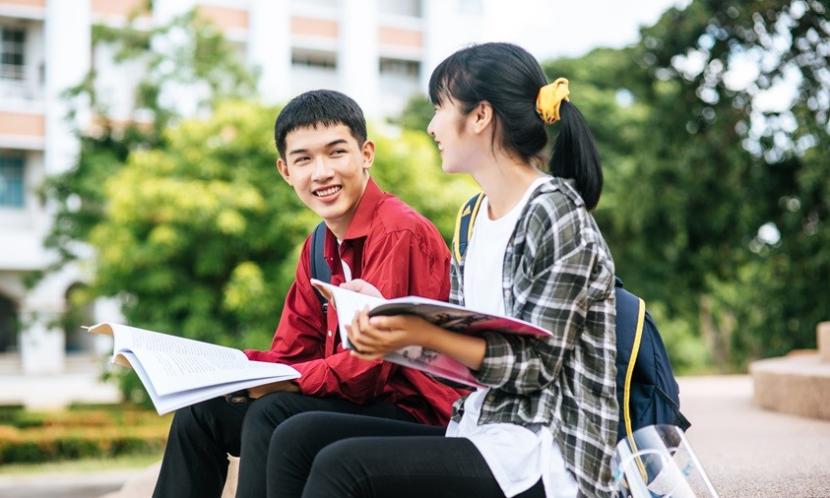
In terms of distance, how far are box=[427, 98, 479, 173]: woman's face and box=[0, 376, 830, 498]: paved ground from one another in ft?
4.32

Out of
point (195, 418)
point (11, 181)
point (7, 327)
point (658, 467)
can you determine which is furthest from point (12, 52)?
point (658, 467)

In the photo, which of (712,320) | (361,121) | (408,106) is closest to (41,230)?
(408,106)

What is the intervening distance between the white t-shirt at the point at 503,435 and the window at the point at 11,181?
18.3 meters

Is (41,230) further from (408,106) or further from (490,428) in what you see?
(490,428)

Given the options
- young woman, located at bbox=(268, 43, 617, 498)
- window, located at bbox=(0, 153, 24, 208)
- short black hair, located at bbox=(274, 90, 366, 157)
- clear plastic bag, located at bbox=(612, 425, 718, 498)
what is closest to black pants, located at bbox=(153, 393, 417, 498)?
young woman, located at bbox=(268, 43, 617, 498)

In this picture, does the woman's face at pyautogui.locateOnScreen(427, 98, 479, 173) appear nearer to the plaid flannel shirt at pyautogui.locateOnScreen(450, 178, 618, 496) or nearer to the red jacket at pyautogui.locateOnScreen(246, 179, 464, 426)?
the plaid flannel shirt at pyautogui.locateOnScreen(450, 178, 618, 496)

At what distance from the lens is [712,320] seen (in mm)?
15586

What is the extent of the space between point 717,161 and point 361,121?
25.3 ft

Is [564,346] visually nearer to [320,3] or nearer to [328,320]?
[328,320]

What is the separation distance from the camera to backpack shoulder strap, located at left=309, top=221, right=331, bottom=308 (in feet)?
7.72

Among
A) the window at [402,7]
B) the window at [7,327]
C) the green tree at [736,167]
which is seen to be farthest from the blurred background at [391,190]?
the window at [402,7]

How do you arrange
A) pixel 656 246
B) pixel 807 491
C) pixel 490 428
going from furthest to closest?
1. pixel 656 246
2. pixel 807 491
3. pixel 490 428

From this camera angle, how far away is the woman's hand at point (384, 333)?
1.55 m

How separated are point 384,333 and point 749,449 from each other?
2364 mm
